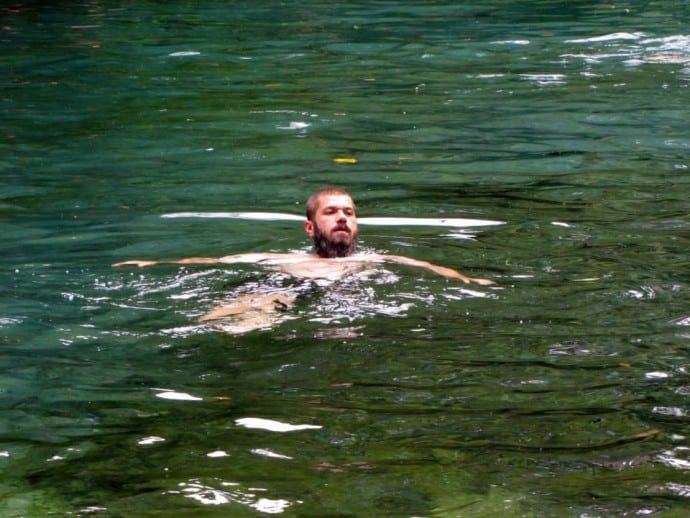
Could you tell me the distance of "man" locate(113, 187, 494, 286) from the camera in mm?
9312

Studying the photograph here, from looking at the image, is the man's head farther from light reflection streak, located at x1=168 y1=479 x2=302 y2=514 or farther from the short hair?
light reflection streak, located at x1=168 y1=479 x2=302 y2=514

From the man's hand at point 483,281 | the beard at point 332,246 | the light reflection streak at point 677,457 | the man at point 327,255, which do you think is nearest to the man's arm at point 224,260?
the man at point 327,255

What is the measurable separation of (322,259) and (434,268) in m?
0.84

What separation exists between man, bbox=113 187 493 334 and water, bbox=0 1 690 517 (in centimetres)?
18

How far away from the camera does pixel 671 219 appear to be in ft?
34.2

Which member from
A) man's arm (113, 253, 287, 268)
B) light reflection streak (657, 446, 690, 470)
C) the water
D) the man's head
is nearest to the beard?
the man's head

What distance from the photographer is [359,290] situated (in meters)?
8.76

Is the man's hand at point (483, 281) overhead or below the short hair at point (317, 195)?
below

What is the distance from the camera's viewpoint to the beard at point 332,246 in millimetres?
9664

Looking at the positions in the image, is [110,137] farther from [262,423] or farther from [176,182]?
[262,423]

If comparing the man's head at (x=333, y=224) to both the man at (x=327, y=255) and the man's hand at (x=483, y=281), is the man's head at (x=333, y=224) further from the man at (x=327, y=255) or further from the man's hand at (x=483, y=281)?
the man's hand at (x=483, y=281)

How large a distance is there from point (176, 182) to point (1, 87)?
18.8 ft

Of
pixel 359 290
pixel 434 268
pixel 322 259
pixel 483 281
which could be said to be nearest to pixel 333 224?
pixel 322 259

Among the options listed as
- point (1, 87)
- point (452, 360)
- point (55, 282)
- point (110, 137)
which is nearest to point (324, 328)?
point (452, 360)
